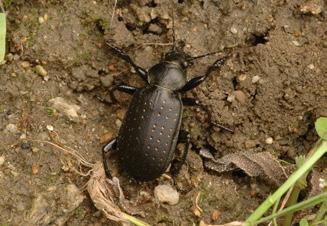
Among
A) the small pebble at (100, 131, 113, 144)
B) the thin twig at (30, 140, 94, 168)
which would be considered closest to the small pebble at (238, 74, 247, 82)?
the small pebble at (100, 131, 113, 144)

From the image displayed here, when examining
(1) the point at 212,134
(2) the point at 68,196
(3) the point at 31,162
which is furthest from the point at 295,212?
(3) the point at 31,162

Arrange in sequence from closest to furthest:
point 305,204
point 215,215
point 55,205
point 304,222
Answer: point 305,204 < point 304,222 < point 55,205 < point 215,215

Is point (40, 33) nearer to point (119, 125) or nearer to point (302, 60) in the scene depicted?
point (119, 125)

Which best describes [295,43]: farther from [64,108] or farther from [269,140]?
[64,108]

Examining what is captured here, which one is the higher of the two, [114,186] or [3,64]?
Result: [3,64]

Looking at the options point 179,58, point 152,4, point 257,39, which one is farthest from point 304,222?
point 152,4

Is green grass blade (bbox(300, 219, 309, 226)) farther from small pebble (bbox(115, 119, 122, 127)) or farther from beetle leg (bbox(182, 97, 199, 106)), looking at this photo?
small pebble (bbox(115, 119, 122, 127))
